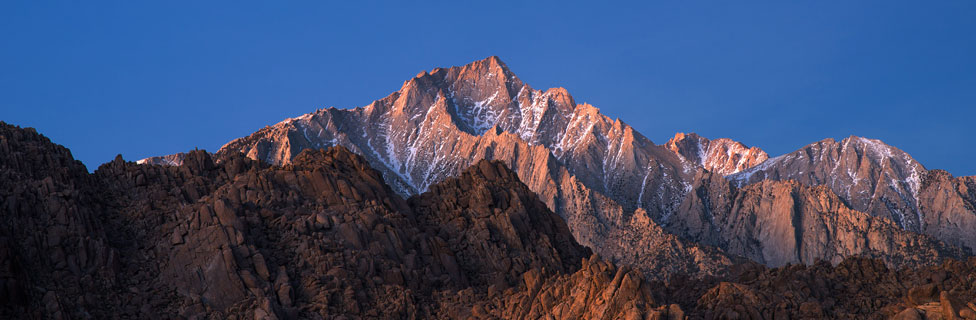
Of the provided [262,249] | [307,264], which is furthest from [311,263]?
[262,249]

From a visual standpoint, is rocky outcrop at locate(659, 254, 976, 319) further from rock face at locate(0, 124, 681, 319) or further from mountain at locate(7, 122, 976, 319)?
rock face at locate(0, 124, 681, 319)

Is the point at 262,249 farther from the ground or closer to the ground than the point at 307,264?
farther from the ground

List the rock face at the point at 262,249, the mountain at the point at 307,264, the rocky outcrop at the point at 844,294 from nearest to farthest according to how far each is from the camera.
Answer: the rocky outcrop at the point at 844,294, the mountain at the point at 307,264, the rock face at the point at 262,249

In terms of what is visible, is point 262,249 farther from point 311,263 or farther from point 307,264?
point 311,263

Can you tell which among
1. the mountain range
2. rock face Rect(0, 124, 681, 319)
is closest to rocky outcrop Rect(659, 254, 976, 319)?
the mountain range

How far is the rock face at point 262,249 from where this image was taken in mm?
77125

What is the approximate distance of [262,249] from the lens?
284 feet

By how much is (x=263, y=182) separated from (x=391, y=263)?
17304 mm

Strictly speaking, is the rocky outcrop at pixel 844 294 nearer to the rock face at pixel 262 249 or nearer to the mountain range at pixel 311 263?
the mountain range at pixel 311 263

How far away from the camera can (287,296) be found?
80.5 metres

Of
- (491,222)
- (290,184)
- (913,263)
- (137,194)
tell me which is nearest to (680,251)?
(913,263)

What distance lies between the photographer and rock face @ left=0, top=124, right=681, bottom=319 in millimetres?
77125

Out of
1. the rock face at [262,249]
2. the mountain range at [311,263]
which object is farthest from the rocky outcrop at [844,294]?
the rock face at [262,249]

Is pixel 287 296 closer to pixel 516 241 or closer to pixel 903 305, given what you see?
pixel 516 241
